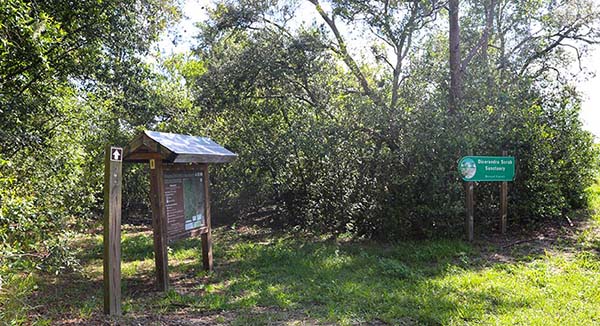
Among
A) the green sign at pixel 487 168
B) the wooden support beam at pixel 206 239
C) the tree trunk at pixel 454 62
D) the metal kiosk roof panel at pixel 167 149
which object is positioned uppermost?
the tree trunk at pixel 454 62

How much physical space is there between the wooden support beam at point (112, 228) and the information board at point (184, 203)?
1.50 m

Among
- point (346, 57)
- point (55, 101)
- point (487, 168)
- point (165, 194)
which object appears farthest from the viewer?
point (346, 57)

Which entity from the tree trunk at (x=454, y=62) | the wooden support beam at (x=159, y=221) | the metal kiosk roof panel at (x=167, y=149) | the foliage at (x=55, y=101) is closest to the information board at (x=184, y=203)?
the wooden support beam at (x=159, y=221)

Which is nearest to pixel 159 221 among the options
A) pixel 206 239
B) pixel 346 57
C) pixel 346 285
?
pixel 206 239

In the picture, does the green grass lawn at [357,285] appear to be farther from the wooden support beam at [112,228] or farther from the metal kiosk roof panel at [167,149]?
the metal kiosk roof panel at [167,149]

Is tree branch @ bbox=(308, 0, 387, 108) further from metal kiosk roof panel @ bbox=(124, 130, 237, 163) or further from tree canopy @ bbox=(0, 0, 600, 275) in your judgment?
metal kiosk roof panel @ bbox=(124, 130, 237, 163)

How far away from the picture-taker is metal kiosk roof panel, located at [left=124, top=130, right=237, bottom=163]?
5.68 m

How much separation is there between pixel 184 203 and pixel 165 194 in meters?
0.51

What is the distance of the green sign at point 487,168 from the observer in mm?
8062

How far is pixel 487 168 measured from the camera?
8188 millimetres

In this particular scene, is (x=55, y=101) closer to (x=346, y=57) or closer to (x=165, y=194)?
(x=165, y=194)

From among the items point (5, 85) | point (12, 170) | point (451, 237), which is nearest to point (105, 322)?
point (12, 170)

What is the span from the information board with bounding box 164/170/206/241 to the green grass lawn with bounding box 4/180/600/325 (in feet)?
2.77

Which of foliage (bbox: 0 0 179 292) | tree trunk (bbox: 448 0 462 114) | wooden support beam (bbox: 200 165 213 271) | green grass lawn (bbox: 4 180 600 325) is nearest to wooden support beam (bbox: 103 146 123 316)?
green grass lawn (bbox: 4 180 600 325)
